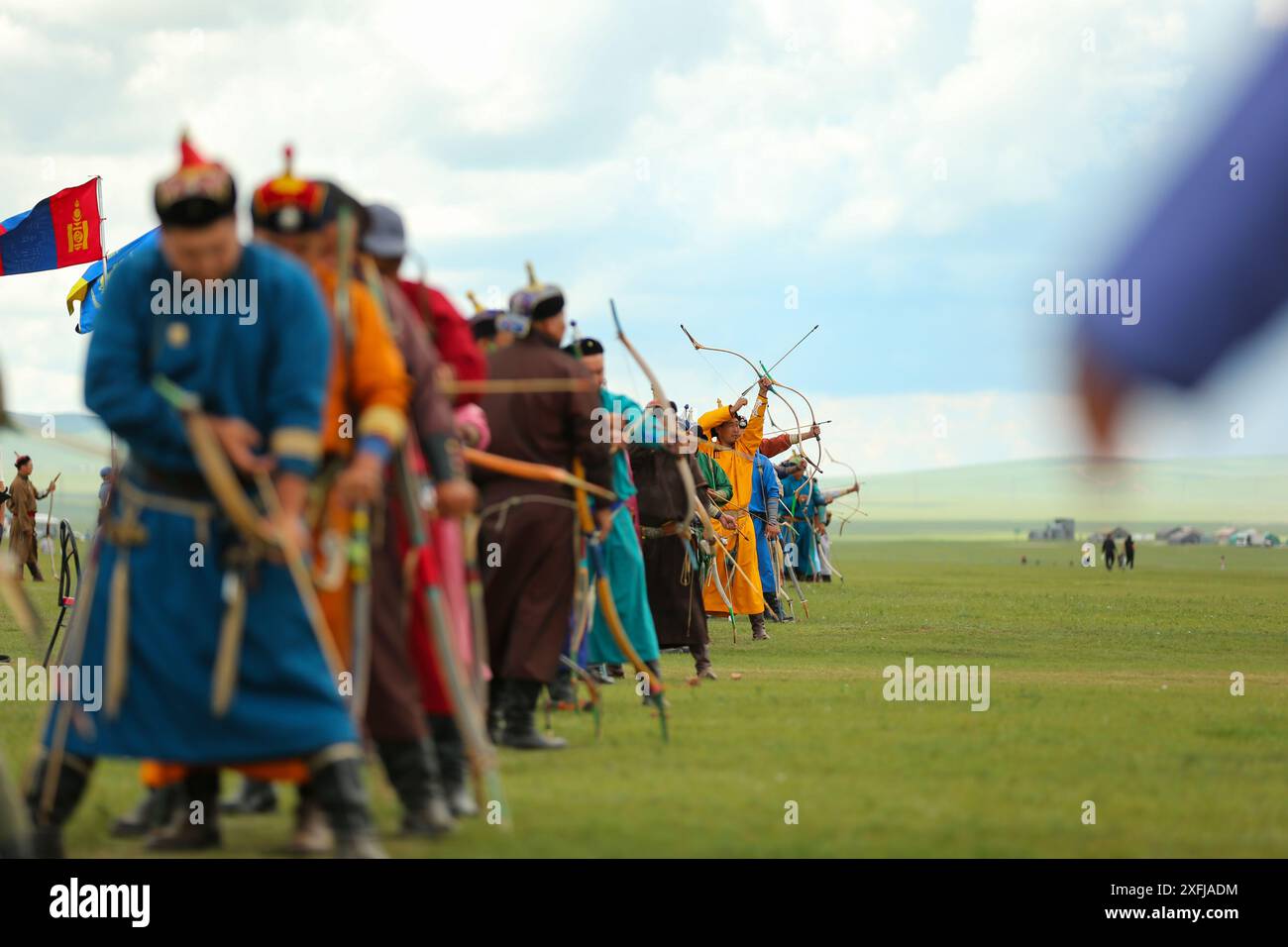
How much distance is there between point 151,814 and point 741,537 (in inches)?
522

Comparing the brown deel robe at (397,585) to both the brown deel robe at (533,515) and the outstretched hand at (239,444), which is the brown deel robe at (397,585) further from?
the brown deel robe at (533,515)

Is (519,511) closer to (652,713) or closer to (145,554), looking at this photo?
(652,713)

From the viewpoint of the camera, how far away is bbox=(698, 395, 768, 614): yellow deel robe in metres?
18.4

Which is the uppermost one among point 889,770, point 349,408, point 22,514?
point 22,514

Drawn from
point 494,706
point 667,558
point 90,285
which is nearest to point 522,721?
point 494,706

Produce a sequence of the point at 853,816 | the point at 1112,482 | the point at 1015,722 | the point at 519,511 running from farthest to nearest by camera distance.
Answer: the point at 1015,722
the point at 519,511
the point at 853,816
the point at 1112,482

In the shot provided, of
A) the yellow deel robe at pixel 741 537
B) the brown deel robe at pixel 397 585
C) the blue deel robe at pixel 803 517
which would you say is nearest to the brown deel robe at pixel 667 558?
the yellow deel robe at pixel 741 537

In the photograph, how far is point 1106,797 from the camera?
22.7ft

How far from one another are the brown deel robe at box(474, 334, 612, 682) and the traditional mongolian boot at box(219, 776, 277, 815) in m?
2.48

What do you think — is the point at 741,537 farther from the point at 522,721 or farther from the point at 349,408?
the point at 349,408

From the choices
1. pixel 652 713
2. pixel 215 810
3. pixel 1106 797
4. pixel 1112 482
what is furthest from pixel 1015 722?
pixel 1112 482

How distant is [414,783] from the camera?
5.81 meters

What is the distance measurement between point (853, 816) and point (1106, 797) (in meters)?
1.22

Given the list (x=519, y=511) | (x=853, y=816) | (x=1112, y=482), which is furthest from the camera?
(x=519, y=511)
